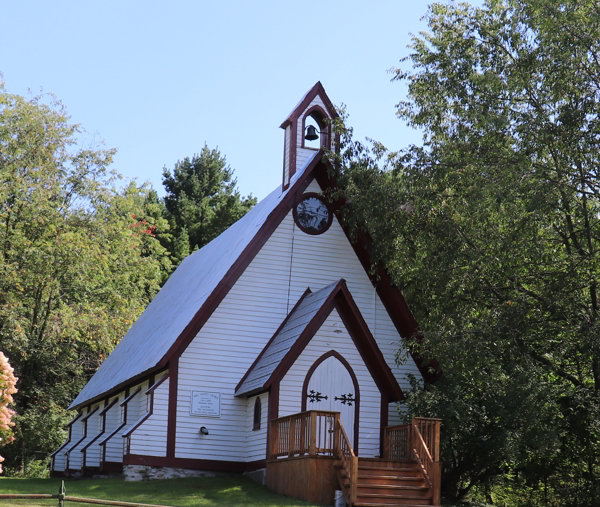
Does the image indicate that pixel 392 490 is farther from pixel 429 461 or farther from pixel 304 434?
pixel 304 434

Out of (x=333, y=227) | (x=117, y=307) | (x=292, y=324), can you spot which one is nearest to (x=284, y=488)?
(x=292, y=324)

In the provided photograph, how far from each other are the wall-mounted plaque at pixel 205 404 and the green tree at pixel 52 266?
15583 mm

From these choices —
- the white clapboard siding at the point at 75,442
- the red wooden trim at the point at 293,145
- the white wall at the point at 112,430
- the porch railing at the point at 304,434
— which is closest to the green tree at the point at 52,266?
the white clapboard siding at the point at 75,442

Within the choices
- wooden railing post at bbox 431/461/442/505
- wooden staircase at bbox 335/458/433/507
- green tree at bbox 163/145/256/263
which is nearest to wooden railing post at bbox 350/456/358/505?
wooden staircase at bbox 335/458/433/507

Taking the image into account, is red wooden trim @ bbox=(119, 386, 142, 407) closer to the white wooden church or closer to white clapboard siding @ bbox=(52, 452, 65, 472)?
the white wooden church

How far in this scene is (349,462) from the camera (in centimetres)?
1861

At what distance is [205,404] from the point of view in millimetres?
23266

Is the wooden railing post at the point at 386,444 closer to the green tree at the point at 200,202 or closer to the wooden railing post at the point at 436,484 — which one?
the wooden railing post at the point at 436,484

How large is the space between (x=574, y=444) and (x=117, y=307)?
888 inches

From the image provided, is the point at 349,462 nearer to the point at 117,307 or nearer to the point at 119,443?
the point at 119,443

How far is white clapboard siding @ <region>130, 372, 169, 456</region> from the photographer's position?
22.4m

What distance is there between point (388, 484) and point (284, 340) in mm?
5480

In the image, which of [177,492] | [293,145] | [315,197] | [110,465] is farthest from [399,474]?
[293,145]

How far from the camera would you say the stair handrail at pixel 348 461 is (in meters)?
18.2
